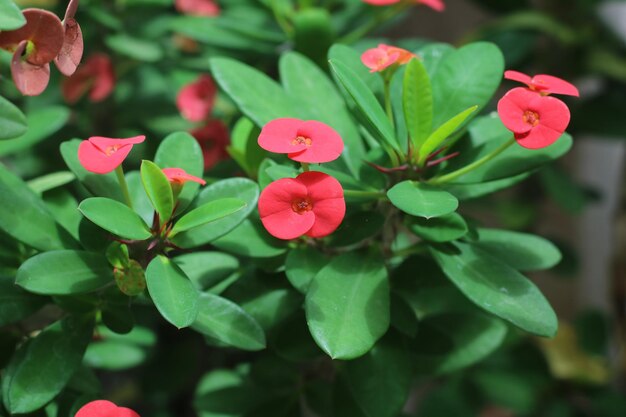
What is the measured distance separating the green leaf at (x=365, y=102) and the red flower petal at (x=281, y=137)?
61mm

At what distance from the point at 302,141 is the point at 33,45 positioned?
26 cm

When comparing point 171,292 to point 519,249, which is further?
point 519,249

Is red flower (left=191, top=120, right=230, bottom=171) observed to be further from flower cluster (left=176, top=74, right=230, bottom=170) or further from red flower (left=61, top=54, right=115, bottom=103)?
red flower (left=61, top=54, right=115, bottom=103)

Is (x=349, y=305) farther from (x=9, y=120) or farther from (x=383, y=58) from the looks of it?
(x=9, y=120)

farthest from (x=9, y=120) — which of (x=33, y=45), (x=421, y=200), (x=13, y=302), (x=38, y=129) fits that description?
(x=421, y=200)

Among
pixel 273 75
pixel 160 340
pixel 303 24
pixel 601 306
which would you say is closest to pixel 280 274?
pixel 303 24

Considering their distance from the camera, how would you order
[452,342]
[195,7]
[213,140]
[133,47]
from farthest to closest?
[195,7]
[133,47]
[213,140]
[452,342]

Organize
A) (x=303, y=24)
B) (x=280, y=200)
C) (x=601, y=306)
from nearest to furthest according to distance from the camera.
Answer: (x=280, y=200) → (x=303, y=24) → (x=601, y=306)

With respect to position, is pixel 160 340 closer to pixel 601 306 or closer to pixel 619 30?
pixel 619 30

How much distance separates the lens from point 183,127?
132 cm

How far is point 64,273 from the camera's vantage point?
2.29ft

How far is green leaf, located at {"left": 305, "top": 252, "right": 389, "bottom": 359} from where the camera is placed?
2.22 feet

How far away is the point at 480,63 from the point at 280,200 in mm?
320

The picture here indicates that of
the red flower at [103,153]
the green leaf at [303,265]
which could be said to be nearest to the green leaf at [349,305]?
the green leaf at [303,265]
